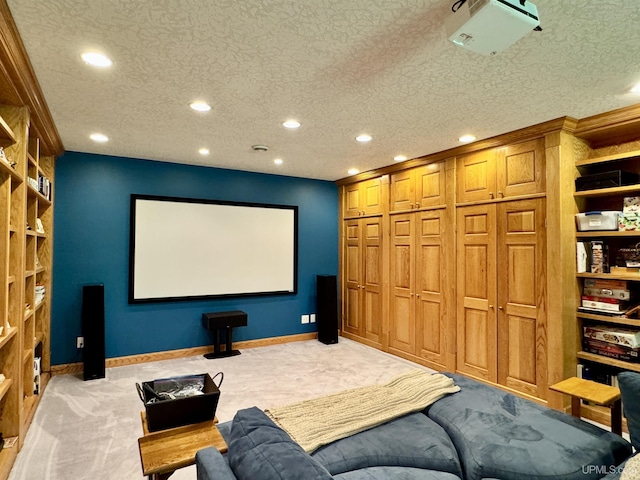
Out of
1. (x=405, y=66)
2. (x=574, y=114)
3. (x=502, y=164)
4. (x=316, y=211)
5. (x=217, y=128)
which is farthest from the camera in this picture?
(x=316, y=211)

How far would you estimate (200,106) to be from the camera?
2768mm

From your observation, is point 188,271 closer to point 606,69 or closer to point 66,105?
point 66,105

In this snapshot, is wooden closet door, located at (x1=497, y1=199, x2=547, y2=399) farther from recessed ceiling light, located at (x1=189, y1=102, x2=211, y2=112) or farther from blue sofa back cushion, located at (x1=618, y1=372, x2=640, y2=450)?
recessed ceiling light, located at (x1=189, y1=102, x2=211, y2=112)

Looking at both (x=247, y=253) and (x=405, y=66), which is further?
(x=247, y=253)

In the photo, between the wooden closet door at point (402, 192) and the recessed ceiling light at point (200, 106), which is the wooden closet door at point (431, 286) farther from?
the recessed ceiling light at point (200, 106)

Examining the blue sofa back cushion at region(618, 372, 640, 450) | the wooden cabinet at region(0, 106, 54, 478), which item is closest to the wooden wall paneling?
the blue sofa back cushion at region(618, 372, 640, 450)

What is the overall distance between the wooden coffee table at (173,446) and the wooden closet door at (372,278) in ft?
12.7

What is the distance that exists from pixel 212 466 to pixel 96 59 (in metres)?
2.13

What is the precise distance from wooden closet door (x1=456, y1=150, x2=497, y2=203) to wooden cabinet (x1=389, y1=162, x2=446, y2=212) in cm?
23

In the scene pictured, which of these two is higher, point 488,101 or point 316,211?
point 488,101

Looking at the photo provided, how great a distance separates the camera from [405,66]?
213 cm

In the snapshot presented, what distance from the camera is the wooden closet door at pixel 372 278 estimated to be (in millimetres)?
5082

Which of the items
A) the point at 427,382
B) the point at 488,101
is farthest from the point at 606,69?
the point at 427,382

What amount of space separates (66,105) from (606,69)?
11.8ft
